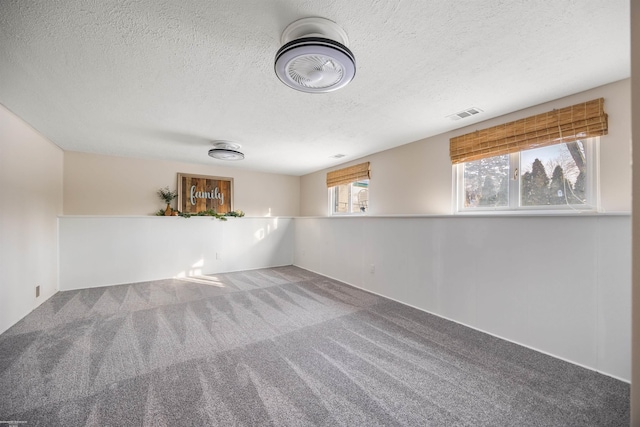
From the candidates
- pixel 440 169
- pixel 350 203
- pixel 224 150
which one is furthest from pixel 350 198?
pixel 224 150

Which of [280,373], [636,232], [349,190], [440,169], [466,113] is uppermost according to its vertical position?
[466,113]

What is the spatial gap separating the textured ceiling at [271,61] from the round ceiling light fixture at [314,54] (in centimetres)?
6

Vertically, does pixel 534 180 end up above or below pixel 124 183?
below

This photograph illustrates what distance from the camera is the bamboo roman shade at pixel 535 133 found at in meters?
2.04

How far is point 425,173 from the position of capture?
337 cm

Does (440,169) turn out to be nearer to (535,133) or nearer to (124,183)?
(535,133)

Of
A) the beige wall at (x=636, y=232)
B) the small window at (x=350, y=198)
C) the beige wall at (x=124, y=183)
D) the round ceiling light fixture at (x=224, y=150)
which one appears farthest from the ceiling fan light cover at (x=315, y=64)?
the beige wall at (x=124, y=183)

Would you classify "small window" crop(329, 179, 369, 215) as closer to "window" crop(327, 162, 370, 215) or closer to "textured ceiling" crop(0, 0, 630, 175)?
"window" crop(327, 162, 370, 215)

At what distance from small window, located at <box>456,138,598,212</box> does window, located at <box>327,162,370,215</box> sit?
5.54 ft

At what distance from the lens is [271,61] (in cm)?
175

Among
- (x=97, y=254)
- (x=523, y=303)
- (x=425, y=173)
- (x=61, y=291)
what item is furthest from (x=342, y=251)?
(x=61, y=291)

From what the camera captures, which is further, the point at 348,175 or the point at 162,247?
the point at 348,175

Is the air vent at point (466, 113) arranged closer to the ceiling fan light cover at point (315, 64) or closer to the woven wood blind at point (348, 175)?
the ceiling fan light cover at point (315, 64)

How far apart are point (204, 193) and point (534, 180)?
5.25 m
